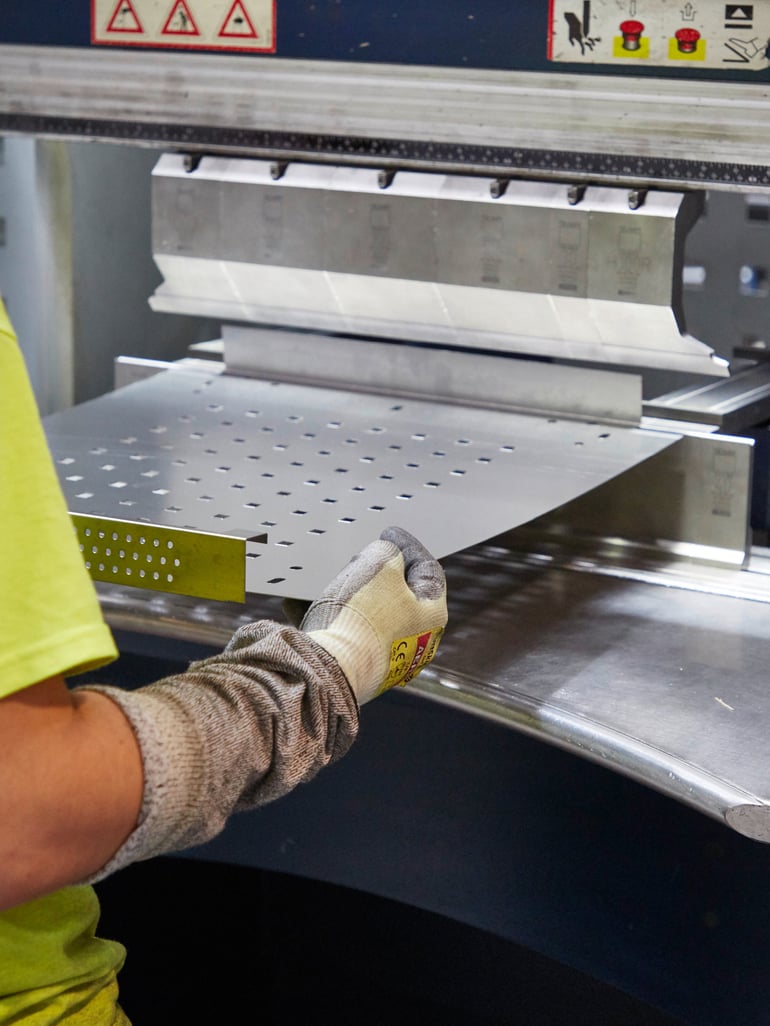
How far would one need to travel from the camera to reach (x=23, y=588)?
75 cm

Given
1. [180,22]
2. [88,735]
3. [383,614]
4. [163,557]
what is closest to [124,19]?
[180,22]

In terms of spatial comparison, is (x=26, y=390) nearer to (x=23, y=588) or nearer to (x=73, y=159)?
(x=23, y=588)

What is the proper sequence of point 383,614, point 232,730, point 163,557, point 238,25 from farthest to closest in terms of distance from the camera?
point 238,25 → point 163,557 → point 383,614 → point 232,730

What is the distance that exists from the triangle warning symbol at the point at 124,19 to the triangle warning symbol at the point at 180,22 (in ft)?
0.13

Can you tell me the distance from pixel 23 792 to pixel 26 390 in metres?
0.22

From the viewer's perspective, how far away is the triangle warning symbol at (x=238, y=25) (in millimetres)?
1686

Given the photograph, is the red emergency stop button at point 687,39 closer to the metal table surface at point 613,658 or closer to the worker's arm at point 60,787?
the metal table surface at point 613,658

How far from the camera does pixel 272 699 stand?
0.93m

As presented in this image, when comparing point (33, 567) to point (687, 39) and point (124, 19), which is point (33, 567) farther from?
point (124, 19)

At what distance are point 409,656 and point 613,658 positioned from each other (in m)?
0.28

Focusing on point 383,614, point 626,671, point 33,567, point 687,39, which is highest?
point 687,39

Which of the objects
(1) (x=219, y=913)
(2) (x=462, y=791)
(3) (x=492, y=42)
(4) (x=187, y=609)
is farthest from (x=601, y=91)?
(1) (x=219, y=913)

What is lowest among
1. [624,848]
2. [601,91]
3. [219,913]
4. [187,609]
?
[219,913]

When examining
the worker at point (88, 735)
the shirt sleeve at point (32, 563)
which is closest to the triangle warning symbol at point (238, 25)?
the worker at point (88, 735)
